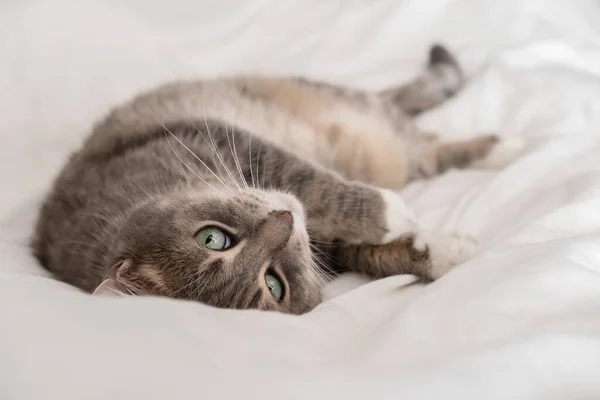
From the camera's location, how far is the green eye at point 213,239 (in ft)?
3.45

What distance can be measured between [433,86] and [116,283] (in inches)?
53.2

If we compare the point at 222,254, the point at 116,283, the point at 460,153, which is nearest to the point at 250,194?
the point at 222,254

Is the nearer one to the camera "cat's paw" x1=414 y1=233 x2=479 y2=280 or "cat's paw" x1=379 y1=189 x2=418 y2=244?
"cat's paw" x1=414 y1=233 x2=479 y2=280

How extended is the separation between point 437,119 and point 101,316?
4.82 feet

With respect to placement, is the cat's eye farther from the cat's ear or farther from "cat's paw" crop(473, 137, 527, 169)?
"cat's paw" crop(473, 137, 527, 169)

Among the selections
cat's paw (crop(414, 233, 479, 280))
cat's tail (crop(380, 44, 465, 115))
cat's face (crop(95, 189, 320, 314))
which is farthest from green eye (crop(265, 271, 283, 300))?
cat's tail (crop(380, 44, 465, 115))

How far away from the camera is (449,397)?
0.56m

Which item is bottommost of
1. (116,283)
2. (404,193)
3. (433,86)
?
(116,283)

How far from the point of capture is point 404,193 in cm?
154

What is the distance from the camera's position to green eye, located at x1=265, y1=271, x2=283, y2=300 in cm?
106

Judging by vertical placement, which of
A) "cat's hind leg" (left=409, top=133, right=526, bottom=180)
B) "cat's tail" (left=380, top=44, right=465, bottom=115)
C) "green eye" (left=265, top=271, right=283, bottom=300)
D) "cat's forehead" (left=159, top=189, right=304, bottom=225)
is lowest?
"green eye" (left=265, top=271, right=283, bottom=300)

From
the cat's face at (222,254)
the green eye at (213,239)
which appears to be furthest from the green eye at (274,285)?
the green eye at (213,239)

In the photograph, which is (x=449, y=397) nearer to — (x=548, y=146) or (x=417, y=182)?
(x=548, y=146)

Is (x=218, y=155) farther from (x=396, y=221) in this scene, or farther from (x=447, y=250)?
(x=447, y=250)
